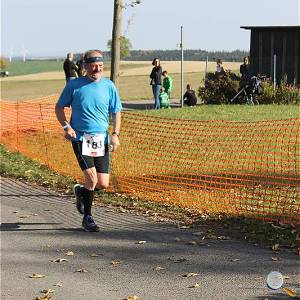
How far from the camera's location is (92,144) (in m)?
7.45

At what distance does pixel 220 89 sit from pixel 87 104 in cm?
1964

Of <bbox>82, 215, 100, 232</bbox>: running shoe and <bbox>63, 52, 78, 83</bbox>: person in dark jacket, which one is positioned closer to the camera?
<bbox>82, 215, 100, 232</bbox>: running shoe

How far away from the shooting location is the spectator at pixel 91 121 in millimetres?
7445

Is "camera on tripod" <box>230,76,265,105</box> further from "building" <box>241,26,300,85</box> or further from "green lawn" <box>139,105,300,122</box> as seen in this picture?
"building" <box>241,26,300,85</box>

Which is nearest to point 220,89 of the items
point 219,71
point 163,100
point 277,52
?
point 219,71

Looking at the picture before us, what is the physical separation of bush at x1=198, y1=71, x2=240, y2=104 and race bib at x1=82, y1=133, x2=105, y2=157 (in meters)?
19.1

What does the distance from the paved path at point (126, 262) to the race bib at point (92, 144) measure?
848mm

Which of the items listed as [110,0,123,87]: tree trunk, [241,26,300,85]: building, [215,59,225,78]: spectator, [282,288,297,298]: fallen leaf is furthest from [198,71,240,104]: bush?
[282,288,297,298]: fallen leaf

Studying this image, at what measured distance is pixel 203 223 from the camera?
25.3 ft

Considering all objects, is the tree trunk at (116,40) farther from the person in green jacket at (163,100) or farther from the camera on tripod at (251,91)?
the camera on tripod at (251,91)

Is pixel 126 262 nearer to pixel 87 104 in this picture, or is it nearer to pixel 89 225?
pixel 89 225

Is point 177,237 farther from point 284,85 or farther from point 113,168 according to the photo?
point 284,85

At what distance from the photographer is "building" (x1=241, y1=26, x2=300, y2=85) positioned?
29.1 meters

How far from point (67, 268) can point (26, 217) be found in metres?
2.39
